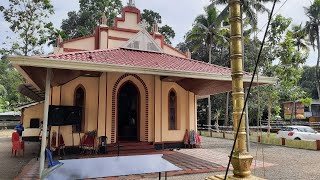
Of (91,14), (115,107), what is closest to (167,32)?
(91,14)

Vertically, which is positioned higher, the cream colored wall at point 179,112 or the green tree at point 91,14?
the green tree at point 91,14

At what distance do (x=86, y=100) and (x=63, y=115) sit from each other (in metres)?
2.30

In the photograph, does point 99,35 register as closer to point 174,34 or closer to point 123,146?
point 123,146

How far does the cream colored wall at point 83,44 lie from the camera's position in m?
12.8

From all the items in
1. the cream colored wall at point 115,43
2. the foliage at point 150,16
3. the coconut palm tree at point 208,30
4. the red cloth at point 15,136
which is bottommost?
the red cloth at point 15,136

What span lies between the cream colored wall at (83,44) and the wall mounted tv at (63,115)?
4.46m

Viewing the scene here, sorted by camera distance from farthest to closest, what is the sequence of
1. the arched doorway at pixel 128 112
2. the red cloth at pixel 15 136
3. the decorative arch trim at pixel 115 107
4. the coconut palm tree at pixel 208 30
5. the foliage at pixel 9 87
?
1. the foliage at pixel 9 87
2. the coconut palm tree at pixel 208 30
3. the arched doorway at pixel 128 112
4. the decorative arch trim at pixel 115 107
5. the red cloth at pixel 15 136

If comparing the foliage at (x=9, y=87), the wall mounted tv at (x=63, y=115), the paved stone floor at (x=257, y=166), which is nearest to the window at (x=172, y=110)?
the paved stone floor at (x=257, y=166)

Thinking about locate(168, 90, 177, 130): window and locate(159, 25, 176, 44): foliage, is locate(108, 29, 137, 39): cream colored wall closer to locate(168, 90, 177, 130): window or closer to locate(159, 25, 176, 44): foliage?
locate(168, 90, 177, 130): window

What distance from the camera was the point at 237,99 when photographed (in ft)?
8.66

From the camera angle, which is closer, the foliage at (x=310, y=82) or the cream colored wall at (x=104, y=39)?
the cream colored wall at (x=104, y=39)

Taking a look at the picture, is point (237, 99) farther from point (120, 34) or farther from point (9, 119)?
point (9, 119)

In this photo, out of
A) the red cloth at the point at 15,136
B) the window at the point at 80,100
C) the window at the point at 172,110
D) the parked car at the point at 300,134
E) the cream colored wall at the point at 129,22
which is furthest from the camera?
the parked car at the point at 300,134

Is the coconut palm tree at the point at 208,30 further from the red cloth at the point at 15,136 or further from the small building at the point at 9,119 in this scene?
the small building at the point at 9,119
